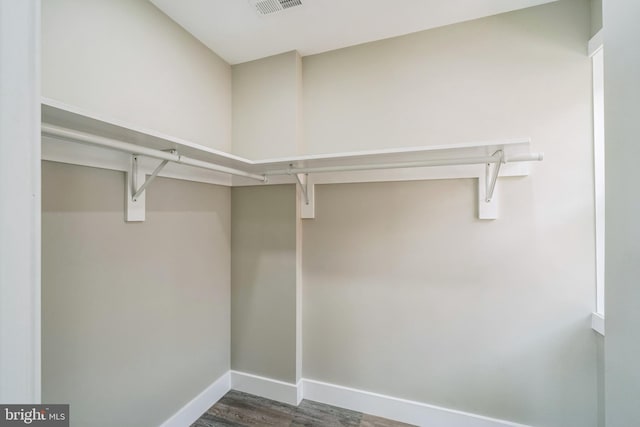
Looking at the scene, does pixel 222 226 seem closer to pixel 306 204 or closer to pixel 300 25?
pixel 306 204

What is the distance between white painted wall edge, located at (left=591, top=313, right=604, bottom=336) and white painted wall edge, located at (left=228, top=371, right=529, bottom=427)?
656 millimetres

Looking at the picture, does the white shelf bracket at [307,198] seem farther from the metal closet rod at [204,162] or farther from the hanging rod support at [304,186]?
the metal closet rod at [204,162]

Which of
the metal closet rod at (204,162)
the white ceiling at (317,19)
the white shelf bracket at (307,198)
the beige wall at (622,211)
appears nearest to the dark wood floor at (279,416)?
the white shelf bracket at (307,198)

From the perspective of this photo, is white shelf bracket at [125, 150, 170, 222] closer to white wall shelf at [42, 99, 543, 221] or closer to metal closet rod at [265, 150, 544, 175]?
white wall shelf at [42, 99, 543, 221]

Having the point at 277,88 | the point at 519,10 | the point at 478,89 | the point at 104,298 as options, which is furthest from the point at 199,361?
the point at 519,10

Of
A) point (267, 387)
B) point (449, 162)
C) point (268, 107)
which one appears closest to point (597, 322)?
point (449, 162)

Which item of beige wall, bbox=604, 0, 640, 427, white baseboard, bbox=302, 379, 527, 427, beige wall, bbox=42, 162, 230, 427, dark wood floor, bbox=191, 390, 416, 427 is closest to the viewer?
beige wall, bbox=604, 0, 640, 427

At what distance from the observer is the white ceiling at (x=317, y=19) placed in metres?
1.44

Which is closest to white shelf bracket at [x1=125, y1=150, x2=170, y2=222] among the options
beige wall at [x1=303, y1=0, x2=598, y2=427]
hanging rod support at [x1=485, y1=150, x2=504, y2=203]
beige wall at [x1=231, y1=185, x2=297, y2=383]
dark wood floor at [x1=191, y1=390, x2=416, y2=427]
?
beige wall at [x1=231, y1=185, x2=297, y2=383]

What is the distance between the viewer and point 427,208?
1.63 m

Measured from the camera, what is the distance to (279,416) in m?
1.71

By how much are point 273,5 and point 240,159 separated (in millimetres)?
853

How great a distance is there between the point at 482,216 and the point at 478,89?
2.43 ft

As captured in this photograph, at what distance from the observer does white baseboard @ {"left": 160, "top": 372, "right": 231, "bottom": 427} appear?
5.12ft
